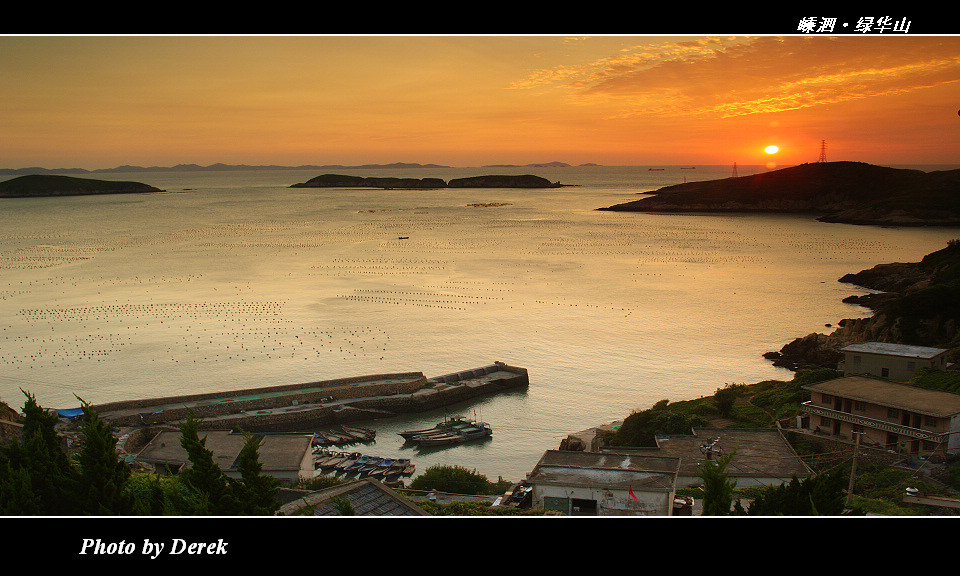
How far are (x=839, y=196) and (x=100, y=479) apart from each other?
10477cm

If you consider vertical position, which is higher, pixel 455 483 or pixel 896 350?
pixel 896 350

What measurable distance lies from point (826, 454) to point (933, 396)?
119 inches

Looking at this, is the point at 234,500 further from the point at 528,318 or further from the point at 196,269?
the point at 196,269

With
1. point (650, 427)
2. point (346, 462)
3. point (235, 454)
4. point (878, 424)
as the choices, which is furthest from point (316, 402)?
point (878, 424)

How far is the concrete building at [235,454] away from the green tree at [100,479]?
733 centimetres

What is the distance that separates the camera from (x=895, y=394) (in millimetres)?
15820

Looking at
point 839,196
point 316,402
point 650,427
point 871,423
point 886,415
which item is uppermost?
point 839,196

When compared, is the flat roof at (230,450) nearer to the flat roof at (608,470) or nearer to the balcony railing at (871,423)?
the flat roof at (608,470)

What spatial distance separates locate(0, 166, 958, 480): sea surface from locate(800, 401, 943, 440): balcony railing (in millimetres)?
6460

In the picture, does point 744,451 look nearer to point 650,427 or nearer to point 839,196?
point 650,427

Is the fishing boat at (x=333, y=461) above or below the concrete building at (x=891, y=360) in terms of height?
below

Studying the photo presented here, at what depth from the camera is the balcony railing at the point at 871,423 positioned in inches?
566

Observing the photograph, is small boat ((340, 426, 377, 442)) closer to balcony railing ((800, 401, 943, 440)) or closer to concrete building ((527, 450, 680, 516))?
concrete building ((527, 450, 680, 516))

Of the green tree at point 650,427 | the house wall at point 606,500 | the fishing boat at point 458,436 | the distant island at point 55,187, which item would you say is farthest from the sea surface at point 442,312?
the distant island at point 55,187
